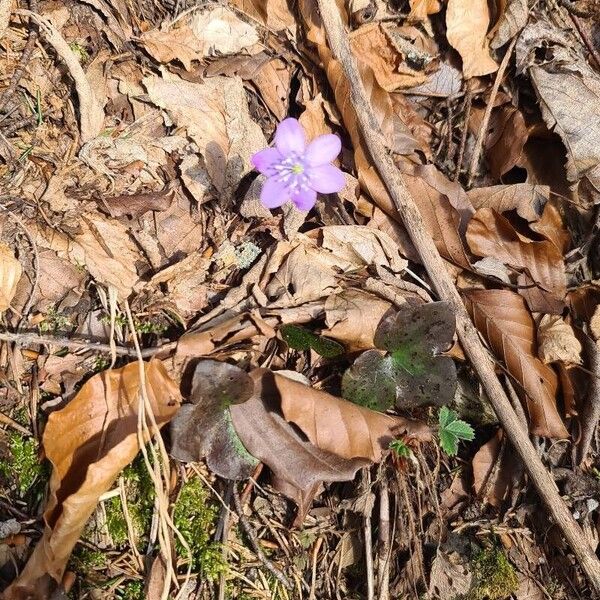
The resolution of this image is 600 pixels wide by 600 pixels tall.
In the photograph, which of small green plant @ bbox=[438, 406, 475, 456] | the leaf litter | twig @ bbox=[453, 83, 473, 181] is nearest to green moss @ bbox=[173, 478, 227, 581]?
the leaf litter

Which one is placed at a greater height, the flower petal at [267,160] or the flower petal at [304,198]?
the flower petal at [267,160]

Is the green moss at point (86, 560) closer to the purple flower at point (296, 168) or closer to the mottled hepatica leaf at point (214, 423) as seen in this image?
the mottled hepatica leaf at point (214, 423)

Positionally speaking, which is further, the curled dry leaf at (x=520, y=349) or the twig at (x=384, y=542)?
the curled dry leaf at (x=520, y=349)

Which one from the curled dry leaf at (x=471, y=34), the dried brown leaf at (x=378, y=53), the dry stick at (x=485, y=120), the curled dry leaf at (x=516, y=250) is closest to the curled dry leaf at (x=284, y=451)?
the curled dry leaf at (x=516, y=250)

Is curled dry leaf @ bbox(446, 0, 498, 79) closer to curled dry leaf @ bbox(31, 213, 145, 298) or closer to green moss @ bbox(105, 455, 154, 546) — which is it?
curled dry leaf @ bbox(31, 213, 145, 298)

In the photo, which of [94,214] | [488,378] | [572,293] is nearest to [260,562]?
[488,378]

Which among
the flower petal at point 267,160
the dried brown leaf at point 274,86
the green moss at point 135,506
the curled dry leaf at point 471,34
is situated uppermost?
the curled dry leaf at point 471,34

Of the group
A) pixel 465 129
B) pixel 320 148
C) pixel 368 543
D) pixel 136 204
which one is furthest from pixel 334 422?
pixel 465 129
